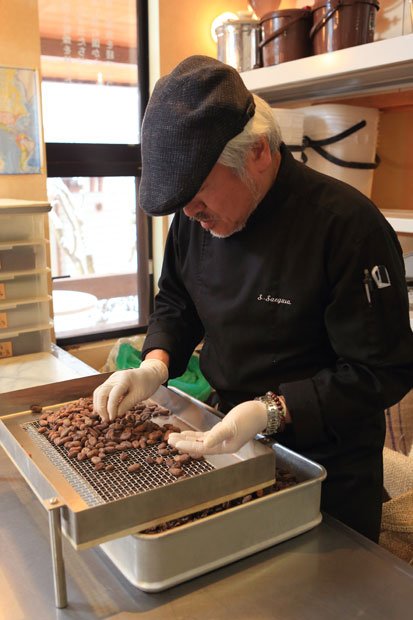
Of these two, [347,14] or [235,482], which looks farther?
[347,14]

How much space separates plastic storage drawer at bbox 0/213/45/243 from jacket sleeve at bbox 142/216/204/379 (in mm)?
774

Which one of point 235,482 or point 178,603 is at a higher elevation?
point 235,482

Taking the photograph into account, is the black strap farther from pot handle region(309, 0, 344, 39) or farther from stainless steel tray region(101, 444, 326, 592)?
stainless steel tray region(101, 444, 326, 592)

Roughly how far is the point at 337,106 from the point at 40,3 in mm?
1430

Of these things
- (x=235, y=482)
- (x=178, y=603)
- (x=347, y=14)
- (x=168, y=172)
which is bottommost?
(x=178, y=603)

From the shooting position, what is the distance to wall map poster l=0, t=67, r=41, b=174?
2391mm

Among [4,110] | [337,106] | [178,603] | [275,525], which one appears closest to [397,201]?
[337,106]

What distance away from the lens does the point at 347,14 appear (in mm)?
2055

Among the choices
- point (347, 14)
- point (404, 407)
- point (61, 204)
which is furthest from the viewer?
point (61, 204)

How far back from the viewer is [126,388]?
122cm

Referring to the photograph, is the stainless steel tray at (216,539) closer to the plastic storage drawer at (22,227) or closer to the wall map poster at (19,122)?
the plastic storage drawer at (22,227)

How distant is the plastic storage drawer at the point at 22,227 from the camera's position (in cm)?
210

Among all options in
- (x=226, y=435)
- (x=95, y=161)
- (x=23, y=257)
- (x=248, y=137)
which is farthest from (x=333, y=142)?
(x=226, y=435)

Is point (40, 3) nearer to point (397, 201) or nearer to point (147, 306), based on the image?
point (147, 306)
